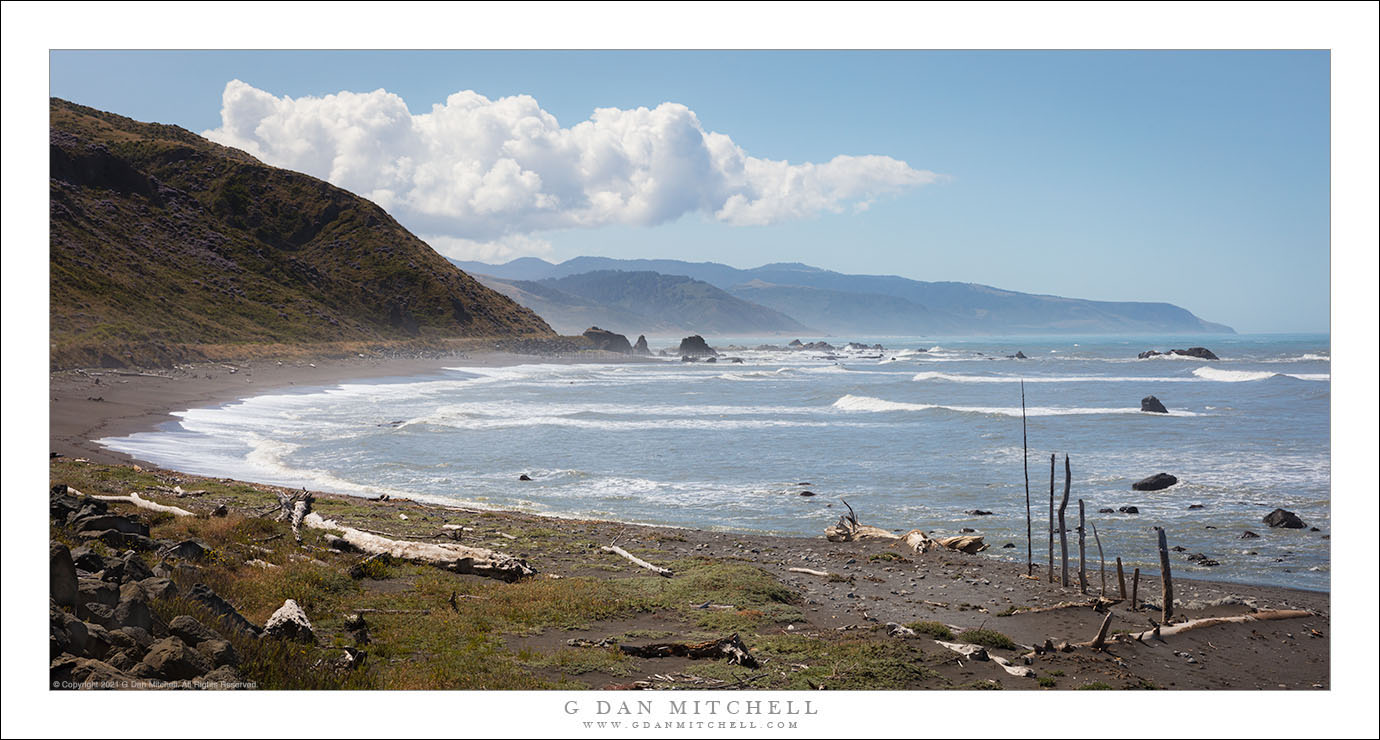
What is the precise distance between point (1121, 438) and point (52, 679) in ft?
123

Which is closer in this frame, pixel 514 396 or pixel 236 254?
pixel 514 396

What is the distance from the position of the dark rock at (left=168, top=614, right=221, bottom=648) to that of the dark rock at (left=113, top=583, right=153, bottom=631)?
0.23 meters

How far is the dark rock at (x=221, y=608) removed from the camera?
7.67 metres

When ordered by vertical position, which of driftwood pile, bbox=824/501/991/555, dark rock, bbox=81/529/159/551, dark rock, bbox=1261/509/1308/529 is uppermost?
dark rock, bbox=81/529/159/551

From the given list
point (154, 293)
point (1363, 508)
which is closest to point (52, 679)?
point (1363, 508)

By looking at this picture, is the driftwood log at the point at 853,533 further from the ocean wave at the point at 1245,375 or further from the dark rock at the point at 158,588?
the ocean wave at the point at 1245,375

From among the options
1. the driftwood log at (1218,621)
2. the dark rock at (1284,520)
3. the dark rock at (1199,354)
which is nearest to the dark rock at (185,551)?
the driftwood log at (1218,621)

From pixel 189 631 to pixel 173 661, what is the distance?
0.75 meters

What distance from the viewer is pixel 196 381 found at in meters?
48.5

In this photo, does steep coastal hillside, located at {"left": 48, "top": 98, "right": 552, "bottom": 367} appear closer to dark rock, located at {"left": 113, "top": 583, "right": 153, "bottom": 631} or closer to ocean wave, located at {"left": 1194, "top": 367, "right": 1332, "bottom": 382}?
dark rock, located at {"left": 113, "top": 583, "right": 153, "bottom": 631}

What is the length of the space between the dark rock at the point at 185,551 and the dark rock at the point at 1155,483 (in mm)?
24412

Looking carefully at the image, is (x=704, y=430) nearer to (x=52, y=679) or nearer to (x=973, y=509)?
(x=973, y=509)

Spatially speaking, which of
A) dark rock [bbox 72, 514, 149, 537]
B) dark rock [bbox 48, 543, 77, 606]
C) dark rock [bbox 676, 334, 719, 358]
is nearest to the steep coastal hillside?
dark rock [bbox 676, 334, 719, 358]

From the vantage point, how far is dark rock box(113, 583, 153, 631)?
6.88 meters
